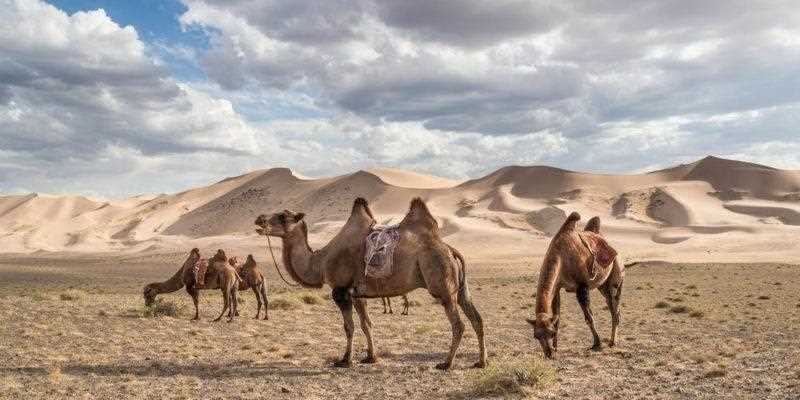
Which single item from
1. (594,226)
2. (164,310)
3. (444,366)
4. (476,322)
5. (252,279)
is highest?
(594,226)

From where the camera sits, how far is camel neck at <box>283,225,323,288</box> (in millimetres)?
12359

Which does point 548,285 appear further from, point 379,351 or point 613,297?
point 379,351

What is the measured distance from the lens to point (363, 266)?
1190 centimetres

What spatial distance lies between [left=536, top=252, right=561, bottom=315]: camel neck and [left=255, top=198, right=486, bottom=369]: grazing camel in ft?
3.37

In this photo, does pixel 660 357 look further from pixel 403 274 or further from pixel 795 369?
pixel 403 274

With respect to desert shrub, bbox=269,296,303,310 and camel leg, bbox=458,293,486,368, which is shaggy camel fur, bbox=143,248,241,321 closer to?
desert shrub, bbox=269,296,303,310

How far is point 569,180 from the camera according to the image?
107 meters

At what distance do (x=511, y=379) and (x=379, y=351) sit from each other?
443 cm

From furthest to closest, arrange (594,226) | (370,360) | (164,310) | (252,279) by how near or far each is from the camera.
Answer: (252,279) → (164,310) → (594,226) → (370,360)

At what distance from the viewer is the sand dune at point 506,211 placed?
75125mm

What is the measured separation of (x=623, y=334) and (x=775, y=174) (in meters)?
102

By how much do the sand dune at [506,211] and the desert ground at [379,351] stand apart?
4376cm

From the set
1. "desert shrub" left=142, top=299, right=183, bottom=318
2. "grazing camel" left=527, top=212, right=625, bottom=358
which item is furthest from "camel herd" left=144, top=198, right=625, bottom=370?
"desert shrub" left=142, top=299, right=183, bottom=318

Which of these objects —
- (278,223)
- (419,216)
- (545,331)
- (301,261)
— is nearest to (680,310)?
(545,331)
